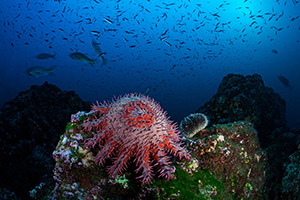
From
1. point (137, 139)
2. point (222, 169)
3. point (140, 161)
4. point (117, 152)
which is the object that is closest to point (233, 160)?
point (222, 169)

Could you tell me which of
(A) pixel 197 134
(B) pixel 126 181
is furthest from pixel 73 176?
(A) pixel 197 134

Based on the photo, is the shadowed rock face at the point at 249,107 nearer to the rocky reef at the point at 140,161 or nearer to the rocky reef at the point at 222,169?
the rocky reef at the point at 140,161

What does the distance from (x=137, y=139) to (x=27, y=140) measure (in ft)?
21.6

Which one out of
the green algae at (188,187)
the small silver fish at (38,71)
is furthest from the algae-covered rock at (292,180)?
the small silver fish at (38,71)

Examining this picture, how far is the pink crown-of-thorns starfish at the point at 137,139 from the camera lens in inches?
80.5

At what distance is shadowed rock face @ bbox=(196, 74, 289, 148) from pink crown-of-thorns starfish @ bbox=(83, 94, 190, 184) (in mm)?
6764

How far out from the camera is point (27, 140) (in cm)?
622

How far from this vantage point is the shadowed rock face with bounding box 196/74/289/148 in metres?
7.80

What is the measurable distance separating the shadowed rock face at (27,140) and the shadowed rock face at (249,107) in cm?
832

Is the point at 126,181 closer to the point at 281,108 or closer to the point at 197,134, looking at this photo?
the point at 197,134

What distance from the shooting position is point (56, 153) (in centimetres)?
243

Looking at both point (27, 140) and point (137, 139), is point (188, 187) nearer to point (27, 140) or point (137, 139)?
point (137, 139)

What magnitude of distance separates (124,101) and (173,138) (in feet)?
3.41

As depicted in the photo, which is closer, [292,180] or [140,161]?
[140,161]
